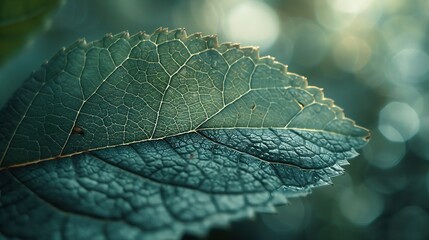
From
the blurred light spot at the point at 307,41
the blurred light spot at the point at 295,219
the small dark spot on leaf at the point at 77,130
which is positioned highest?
the blurred light spot at the point at 307,41

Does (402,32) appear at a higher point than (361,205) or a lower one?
higher

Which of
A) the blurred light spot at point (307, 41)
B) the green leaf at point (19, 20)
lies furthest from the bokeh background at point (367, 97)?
the green leaf at point (19, 20)

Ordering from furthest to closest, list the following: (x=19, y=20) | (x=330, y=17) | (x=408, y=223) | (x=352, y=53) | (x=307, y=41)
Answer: (x=330, y=17) < (x=408, y=223) < (x=352, y=53) < (x=307, y=41) < (x=19, y=20)

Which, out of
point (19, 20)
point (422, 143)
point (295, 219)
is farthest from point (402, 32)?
point (19, 20)

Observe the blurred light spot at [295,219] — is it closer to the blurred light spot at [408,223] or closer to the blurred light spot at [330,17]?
the blurred light spot at [408,223]

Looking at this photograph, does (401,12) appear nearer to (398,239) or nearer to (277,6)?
(277,6)

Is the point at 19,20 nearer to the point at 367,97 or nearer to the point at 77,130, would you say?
the point at 77,130

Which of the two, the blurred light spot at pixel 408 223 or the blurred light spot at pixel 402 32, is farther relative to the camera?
the blurred light spot at pixel 402 32
